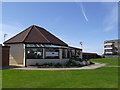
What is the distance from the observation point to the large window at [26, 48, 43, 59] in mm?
26422

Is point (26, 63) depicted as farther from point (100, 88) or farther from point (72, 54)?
point (100, 88)

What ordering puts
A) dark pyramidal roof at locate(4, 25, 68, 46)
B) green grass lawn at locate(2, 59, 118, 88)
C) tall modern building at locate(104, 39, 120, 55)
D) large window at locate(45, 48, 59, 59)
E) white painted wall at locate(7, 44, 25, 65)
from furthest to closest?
tall modern building at locate(104, 39, 120, 55), dark pyramidal roof at locate(4, 25, 68, 46), white painted wall at locate(7, 44, 25, 65), large window at locate(45, 48, 59, 59), green grass lawn at locate(2, 59, 118, 88)

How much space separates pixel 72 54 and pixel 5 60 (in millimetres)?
14933

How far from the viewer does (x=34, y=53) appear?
2648 cm

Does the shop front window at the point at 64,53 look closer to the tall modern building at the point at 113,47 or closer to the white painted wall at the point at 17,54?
the white painted wall at the point at 17,54

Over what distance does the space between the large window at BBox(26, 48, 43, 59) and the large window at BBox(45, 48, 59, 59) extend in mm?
1089

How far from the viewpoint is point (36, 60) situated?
25938 millimetres

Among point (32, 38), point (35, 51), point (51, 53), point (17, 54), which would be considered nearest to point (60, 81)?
point (51, 53)

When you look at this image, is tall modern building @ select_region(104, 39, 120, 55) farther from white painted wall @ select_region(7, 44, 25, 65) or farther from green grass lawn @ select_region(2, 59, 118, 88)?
green grass lawn @ select_region(2, 59, 118, 88)

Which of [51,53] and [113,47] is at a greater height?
[113,47]

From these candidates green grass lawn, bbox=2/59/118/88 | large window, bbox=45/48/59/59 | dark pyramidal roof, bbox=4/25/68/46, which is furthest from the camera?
dark pyramidal roof, bbox=4/25/68/46

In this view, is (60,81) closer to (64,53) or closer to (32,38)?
(64,53)

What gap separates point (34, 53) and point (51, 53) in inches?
121

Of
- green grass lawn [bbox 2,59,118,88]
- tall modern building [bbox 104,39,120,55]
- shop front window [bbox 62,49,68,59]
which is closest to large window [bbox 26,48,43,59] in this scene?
shop front window [bbox 62,49,68,59]
